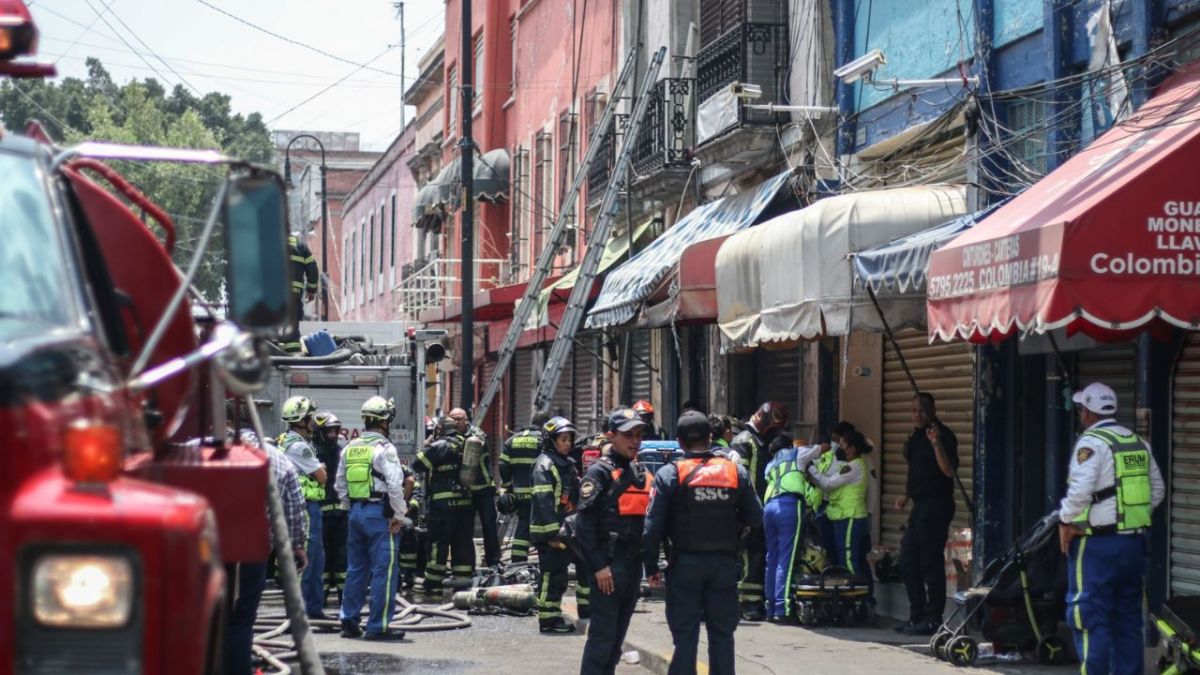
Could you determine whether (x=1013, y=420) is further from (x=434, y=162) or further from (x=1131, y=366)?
(x=434, y=162)

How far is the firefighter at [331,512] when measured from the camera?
16.9m

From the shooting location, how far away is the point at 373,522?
14.9 meters

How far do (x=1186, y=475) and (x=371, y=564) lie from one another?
22.2 ft

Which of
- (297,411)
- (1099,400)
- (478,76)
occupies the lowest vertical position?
(297,411)

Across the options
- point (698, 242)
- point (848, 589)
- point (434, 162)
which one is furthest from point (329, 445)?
point (434, 162)

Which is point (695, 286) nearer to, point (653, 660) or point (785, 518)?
point (785, 518)

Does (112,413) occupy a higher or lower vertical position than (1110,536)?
higher

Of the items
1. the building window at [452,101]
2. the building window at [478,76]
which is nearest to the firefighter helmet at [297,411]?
the building window at [478,76]

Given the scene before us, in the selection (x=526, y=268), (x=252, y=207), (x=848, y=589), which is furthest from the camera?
(x=526, y=268)

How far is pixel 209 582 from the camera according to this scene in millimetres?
3959

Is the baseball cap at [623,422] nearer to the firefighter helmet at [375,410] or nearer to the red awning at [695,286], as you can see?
the firefighter helmet at [375,410]

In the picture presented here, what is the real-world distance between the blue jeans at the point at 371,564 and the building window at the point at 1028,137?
5.92 m

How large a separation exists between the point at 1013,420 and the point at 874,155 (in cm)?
389

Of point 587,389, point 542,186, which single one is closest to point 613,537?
point 587,389
